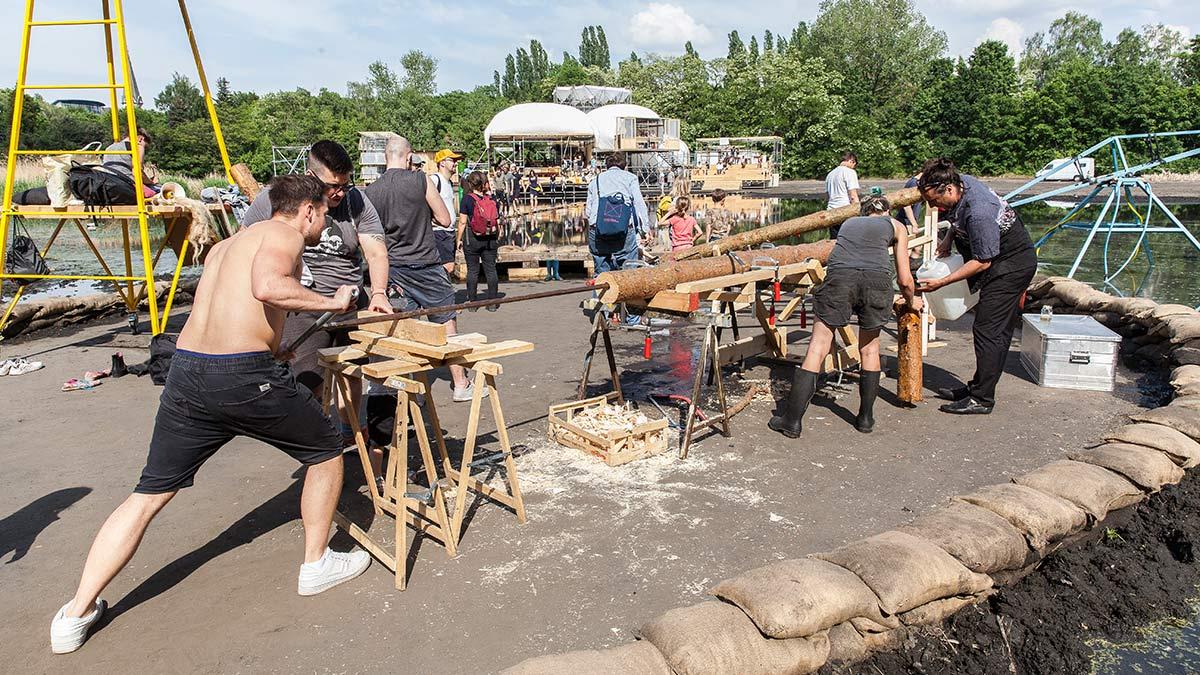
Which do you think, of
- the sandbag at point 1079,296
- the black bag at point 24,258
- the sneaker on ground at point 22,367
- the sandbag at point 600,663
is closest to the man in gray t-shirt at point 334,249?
the sandbag at point 600,663

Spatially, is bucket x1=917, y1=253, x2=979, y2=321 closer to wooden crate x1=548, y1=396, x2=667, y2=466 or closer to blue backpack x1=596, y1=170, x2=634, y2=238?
wooden crate x1=548, y1=396, x2=667, y2=466

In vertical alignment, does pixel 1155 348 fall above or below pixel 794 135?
below

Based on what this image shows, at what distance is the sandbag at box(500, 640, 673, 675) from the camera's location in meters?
2.77

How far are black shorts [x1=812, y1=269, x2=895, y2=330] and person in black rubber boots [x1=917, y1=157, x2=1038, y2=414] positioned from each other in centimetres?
92

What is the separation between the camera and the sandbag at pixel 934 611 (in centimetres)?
346

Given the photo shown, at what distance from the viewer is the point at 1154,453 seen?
4855 millimetres

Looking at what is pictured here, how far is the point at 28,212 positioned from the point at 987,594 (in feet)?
29.7

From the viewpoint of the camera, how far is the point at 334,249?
186 inches

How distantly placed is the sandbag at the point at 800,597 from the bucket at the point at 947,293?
13.7ft

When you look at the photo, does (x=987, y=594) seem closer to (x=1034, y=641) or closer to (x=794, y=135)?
(x=1034, y=641)

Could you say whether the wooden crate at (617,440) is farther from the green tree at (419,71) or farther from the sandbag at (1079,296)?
the green tree at (419,71)

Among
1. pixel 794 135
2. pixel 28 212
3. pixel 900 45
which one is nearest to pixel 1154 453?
pixel 28 212

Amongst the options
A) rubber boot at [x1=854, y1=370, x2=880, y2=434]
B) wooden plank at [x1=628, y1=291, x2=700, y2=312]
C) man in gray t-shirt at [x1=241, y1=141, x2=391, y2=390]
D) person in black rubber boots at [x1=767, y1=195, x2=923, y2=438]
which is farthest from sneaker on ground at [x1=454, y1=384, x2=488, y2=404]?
rubber boot at [x1=854, y1=370, x2=880, y2=434]

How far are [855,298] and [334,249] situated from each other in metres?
3.60
